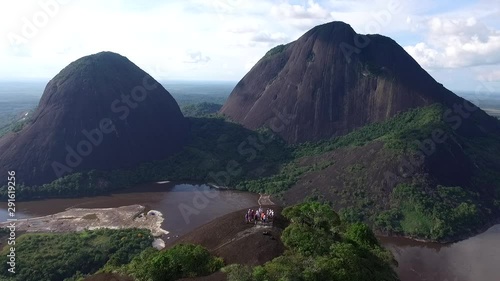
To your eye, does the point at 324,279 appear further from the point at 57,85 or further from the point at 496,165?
the point at 57,85

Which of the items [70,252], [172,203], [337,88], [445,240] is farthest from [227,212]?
[337,88]

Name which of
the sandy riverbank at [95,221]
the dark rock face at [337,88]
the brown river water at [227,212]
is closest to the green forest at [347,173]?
the brown river water at [227,212]

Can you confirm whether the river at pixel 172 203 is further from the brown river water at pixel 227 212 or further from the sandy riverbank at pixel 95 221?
the sandy riverbank at pixel 95 221

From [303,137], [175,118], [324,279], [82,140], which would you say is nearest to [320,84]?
[303,137]

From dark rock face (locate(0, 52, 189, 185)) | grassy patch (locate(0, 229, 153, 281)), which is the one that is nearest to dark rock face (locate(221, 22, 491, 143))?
dark rock face (locate(0, 52, 189, 185))

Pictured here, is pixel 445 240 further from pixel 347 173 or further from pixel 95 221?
pixel 95 221

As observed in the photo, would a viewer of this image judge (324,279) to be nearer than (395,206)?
Yes

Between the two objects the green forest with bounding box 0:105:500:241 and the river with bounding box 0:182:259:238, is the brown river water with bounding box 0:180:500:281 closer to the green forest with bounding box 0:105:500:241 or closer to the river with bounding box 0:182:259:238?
the river with bounding box 0:182:259:238
